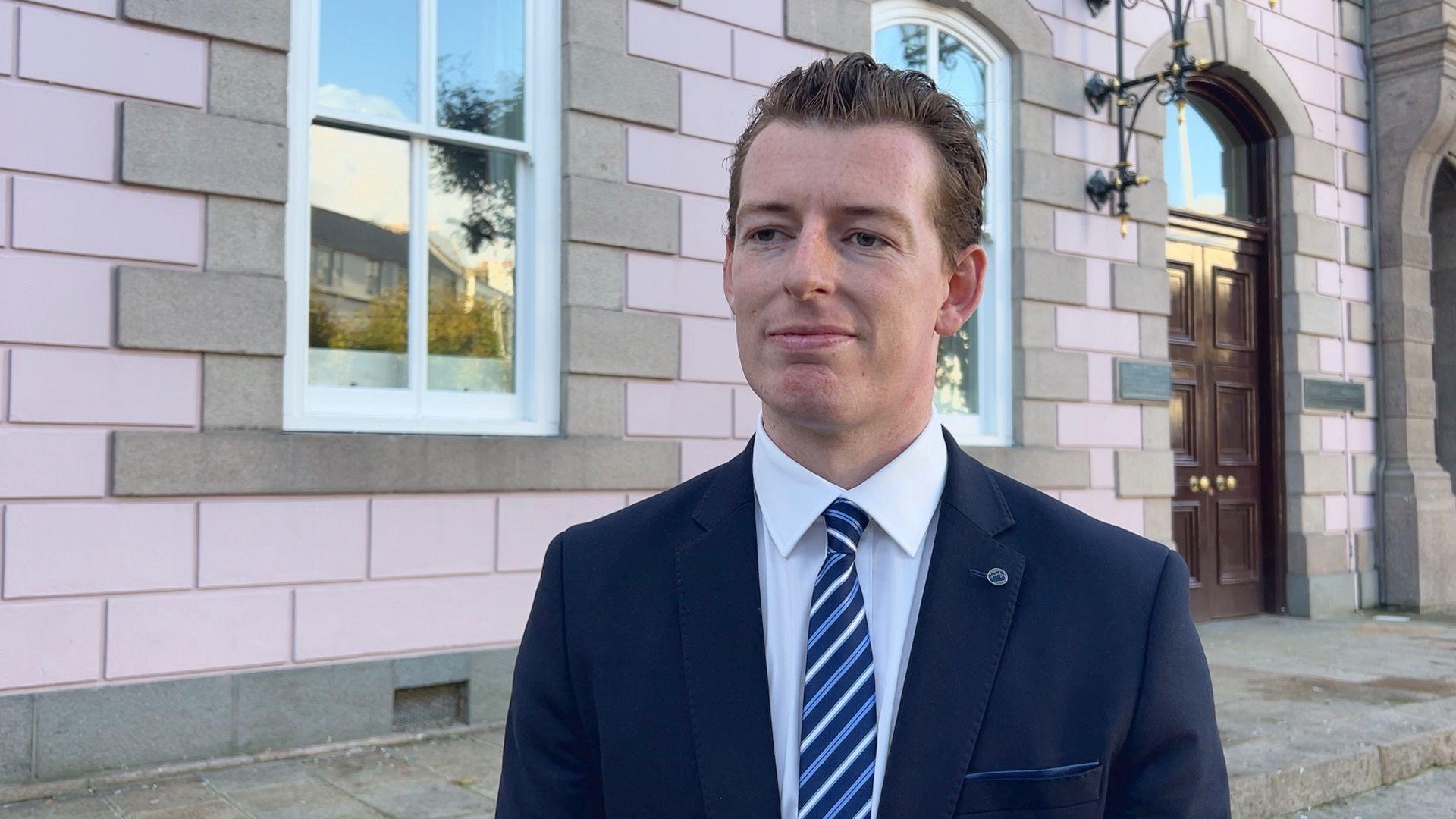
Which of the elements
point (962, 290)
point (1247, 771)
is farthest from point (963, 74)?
point (962, 290)

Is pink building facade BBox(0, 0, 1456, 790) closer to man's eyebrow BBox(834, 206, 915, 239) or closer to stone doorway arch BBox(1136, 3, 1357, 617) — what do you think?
stone doorway arch BBox(1136, 3, 1357, 617)

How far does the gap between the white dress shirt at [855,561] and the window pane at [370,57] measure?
4.32 meters

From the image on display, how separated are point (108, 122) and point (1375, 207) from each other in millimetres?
10003

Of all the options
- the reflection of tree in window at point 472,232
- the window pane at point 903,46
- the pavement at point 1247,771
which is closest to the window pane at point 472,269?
the reflection of tree in window at point 472,232

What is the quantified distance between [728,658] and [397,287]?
4.36m

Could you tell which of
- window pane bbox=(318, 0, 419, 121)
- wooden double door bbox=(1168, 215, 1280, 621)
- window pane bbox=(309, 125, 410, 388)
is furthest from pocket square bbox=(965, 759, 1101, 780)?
wooden double door bbox=(1168, 215, 1280, 621)

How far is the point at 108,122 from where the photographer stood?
181 inches

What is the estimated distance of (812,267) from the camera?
159cm

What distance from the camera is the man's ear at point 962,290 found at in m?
1.79

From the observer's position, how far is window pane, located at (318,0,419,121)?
5.32m

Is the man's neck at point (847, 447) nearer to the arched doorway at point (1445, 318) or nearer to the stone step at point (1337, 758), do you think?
the stone step at point (1337, 758)

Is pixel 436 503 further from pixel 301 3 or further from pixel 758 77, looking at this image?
pixel 758 77

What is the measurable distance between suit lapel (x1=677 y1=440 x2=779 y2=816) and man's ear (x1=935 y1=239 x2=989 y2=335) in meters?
0.40

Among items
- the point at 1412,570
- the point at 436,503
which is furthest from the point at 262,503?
the point at 1412,570
